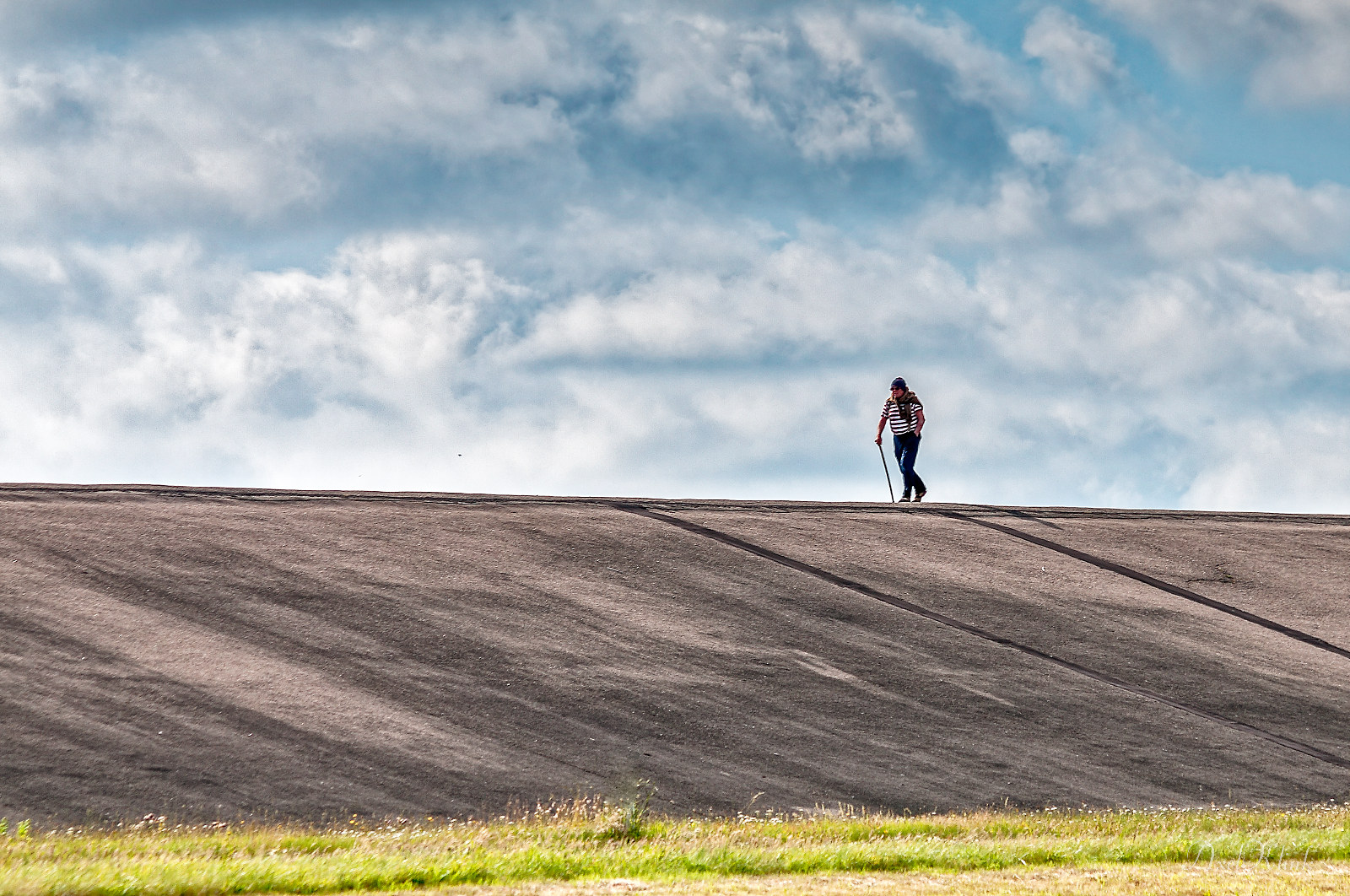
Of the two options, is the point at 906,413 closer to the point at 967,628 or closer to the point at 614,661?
the point at 967,628

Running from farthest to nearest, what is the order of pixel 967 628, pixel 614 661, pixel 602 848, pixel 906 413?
pixel 906 413
pixel 967 628
pixel 614 661
pixel 602 848

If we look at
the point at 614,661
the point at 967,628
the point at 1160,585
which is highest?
the point at 1160,585

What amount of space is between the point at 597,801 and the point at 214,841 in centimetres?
337

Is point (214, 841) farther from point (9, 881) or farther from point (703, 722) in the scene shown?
point (703, 722)

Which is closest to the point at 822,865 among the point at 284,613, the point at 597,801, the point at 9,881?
the point at 597,801

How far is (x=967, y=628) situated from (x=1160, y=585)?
15.9ft

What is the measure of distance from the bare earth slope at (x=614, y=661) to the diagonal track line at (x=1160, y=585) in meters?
0.08

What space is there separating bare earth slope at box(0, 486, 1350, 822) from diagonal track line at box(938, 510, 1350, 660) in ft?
0.26

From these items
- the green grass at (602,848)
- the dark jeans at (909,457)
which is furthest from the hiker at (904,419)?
the green grass at (602,848)

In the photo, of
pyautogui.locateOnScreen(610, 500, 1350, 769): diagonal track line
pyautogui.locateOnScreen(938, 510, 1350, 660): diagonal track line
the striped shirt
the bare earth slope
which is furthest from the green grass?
the striped shirt

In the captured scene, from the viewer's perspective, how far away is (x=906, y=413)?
21703 millimetres

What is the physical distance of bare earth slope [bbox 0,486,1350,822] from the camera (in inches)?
450

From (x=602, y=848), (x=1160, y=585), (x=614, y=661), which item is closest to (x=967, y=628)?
(x=1160, y=585)

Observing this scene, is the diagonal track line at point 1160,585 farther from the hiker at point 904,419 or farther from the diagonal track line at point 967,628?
the diagonal track line at point 967,628
